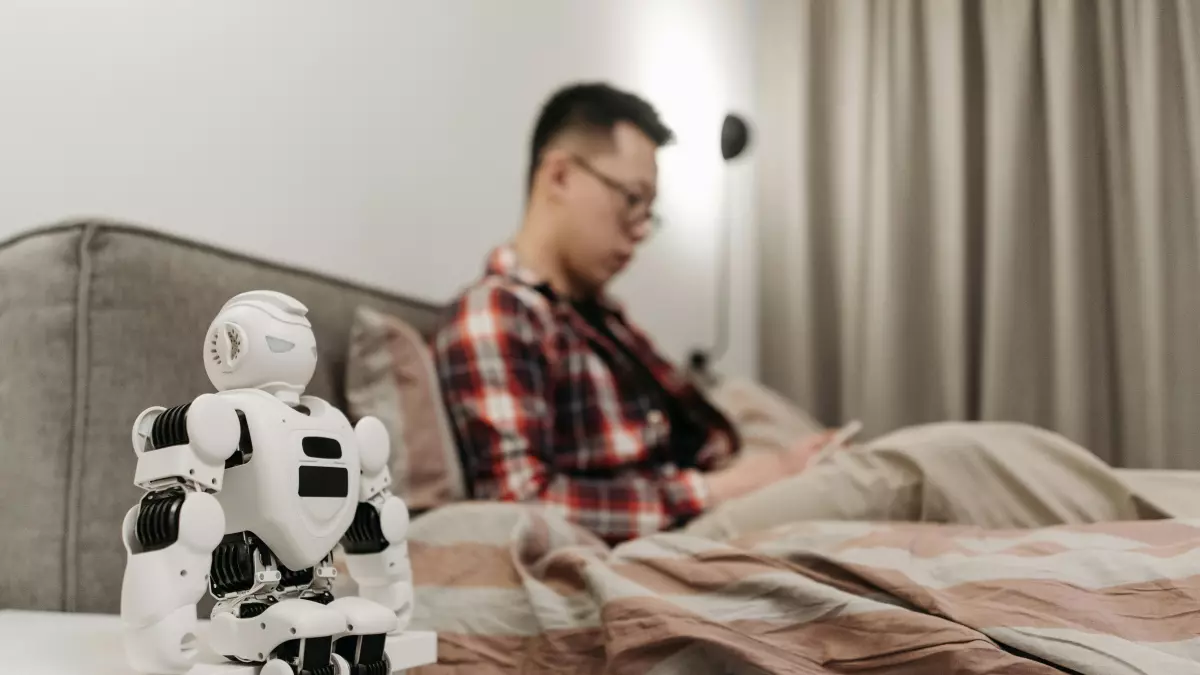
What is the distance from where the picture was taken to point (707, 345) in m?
2.09

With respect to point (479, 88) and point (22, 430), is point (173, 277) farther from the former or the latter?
point (479, 88)

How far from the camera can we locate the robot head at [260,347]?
0.57 meters

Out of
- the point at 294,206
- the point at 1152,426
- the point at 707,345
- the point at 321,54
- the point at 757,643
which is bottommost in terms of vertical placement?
the point at 757,643

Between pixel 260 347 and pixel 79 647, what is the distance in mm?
230

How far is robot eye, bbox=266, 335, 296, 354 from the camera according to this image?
1.88ft

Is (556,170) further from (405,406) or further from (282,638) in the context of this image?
(282,638)

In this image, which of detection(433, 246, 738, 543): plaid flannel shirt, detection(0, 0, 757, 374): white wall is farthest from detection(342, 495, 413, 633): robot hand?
detection(0, 0, 757, 374): white wall

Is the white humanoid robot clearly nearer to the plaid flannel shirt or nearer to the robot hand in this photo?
the robot hand

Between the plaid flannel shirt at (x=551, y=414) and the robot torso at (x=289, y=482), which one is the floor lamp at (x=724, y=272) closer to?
the plaid flannel shirt at (x=551, y=414)

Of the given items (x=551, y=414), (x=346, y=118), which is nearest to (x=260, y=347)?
(x=551, y=414)

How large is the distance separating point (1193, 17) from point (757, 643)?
1.16 m

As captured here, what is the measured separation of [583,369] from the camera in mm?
1209

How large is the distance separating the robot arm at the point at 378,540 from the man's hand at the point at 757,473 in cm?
56

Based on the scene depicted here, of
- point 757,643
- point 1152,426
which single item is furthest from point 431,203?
point 1152,426
